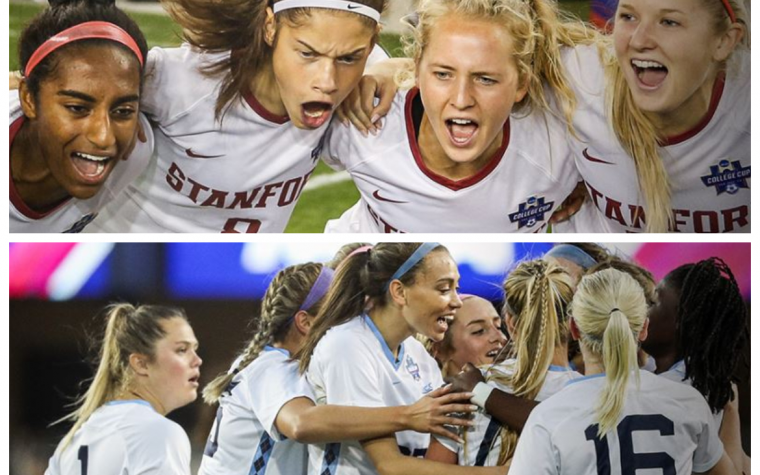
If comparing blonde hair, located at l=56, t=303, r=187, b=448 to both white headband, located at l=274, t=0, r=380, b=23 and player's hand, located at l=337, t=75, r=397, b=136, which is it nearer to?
player's hand, located at l=337, t=75, r=397, b=136

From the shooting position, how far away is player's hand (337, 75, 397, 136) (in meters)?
2.17

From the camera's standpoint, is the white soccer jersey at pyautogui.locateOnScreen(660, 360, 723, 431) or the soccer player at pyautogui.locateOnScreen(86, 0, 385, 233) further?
the white soccer jersey at pyautogui.locateOnScreen(660, 360, 723, 431)

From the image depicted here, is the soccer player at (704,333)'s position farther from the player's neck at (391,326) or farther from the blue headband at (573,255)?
the player's neck at (391,326)

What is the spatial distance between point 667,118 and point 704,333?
1.51 feet

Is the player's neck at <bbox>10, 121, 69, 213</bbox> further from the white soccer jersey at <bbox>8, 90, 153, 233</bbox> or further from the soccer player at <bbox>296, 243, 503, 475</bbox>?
the soccer player at <bbox>296, 243, 503, 475</bbox>

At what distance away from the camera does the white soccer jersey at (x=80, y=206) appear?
7.02ft

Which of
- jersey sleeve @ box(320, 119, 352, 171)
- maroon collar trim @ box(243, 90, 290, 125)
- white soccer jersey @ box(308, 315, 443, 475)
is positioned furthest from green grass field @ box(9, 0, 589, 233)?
white soccer jersey @ box(308, 315, 443, 475)

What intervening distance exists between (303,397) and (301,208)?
1.27 feet

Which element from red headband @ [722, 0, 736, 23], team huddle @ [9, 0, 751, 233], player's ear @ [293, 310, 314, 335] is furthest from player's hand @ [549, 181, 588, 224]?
player's ear @ [293, 310, 314, 335]

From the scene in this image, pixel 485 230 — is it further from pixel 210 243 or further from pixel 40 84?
pixel 40 84

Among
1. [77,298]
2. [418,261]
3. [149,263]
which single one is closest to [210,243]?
[149,263]

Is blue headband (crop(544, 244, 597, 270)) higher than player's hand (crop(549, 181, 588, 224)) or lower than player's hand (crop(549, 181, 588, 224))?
lower

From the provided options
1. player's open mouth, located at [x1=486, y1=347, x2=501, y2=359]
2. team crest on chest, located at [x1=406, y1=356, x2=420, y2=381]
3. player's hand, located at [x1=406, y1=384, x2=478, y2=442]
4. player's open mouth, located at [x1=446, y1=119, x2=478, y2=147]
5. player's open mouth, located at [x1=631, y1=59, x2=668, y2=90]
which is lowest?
player's hand, located at [x1=406, y1=384, x2=478, y2=442]

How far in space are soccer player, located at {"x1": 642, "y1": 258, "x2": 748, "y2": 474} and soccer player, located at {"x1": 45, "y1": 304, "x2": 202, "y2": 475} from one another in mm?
971
